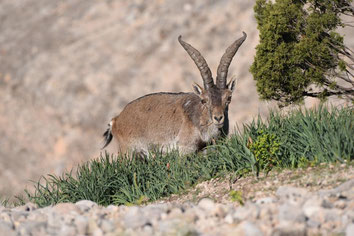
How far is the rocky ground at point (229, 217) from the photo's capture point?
4.95 metres

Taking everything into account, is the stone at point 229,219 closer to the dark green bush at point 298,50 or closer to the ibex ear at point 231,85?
the dark green bush at point 298,50

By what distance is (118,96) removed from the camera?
23.2m

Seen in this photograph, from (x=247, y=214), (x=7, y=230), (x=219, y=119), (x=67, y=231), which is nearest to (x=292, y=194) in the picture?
(x=247, y=214)

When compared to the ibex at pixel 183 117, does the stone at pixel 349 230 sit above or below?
below

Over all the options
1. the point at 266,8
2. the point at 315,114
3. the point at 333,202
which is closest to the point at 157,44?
the point at 266,8

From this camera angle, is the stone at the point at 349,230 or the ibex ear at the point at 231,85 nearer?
the stone at the point at 349,230

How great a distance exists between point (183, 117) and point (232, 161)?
9.98 feet

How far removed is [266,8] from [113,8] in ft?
62.3

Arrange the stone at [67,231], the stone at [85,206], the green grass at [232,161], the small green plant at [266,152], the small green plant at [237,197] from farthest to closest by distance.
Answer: the small green plant at [266,152], the green grass at [232,161], the stone at [85,206], the small green plant at [237,197], the stone at [67,231]

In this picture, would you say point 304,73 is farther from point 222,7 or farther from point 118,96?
point 222,7

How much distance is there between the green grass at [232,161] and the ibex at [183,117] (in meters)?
1.09

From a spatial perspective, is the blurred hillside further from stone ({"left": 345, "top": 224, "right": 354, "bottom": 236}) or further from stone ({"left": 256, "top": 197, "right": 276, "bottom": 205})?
stone ({"left": 345, "top": 224, "right": 354, "bottom": 236})

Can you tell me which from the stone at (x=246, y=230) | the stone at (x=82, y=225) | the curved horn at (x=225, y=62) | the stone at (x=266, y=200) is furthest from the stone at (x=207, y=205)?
the curved horn at (x=225, y=62)

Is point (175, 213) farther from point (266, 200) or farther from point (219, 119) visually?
point (219, 119)
